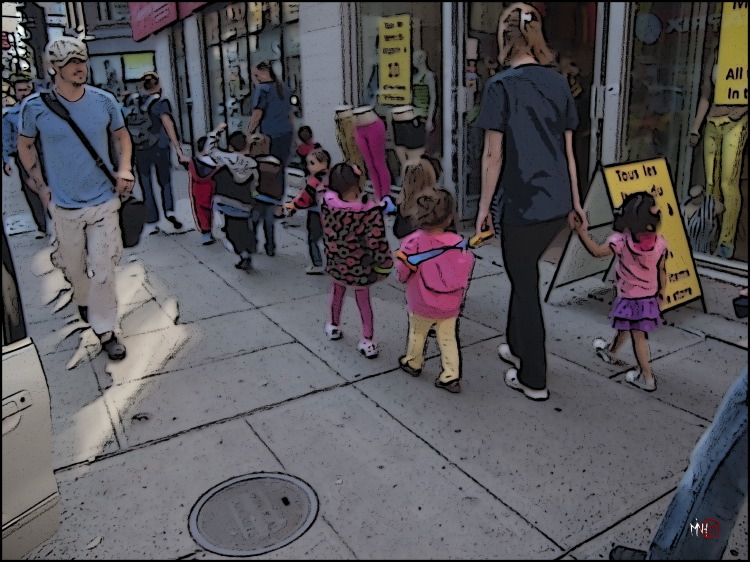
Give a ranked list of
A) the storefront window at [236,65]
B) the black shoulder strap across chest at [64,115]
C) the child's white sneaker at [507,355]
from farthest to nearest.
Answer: the storefront window at [236,65] < the child's white sneaker at [507,355] < the black shoulder strap across chest at [64,115]

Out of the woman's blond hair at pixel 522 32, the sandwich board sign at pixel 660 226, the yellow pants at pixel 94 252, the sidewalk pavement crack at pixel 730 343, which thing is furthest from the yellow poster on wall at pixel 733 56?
the yellow pants at pixel 94 252

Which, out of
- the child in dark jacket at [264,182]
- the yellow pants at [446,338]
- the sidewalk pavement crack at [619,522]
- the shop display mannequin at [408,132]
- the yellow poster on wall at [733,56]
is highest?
the yellow poster on wall at [733,56]

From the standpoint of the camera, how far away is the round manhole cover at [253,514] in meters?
2.94

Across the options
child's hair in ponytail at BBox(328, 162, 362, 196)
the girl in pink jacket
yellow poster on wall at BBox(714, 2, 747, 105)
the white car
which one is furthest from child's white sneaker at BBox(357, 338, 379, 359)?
yellow poster on wall at BBox(714, 2, 747, 105)

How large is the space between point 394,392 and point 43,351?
2846 mm

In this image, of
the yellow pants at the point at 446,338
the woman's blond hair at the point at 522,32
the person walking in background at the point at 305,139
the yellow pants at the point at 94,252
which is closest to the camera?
the woman's blond hair at the point at 522,32

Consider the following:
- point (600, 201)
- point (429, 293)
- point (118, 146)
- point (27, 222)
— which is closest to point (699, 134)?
point (600, 201)

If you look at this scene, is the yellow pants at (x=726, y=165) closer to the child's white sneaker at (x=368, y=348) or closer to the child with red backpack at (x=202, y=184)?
the child's white sneaker at (x=368, y=348)

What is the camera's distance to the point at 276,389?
4395 mm

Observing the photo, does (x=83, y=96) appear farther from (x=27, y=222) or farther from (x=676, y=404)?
(x=27, y=222)

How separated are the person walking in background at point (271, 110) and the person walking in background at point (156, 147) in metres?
1.04

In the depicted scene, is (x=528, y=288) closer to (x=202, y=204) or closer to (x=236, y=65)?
(x=202, y=204)

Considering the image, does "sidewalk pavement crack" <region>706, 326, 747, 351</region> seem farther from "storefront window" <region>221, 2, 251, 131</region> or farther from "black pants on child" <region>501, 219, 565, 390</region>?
"storefront window" <region>221, 2, 251, 131</region>

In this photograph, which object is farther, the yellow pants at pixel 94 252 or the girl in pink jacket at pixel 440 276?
the yellow pants at pixel 94 252
